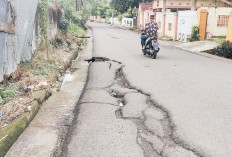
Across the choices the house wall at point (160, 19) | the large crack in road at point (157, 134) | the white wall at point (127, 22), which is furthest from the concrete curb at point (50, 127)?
the white wall at point (127, 22)

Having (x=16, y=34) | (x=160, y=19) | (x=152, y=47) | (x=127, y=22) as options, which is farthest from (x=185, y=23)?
(x=127, y=22)

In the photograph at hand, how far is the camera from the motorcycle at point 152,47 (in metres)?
9.95

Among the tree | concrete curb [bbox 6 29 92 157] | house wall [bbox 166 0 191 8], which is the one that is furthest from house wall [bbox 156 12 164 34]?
concrete curb [bbox 6 29 92 157]

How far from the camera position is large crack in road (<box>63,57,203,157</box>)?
10.8 ft

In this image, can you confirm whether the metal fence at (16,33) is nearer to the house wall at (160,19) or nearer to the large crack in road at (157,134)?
the large crack in road at (157,134)

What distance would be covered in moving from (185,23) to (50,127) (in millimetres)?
15192

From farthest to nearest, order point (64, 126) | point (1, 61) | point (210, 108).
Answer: point (1, 61) < point (210, 108) < point (64, 126)

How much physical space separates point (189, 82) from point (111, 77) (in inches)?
84.4

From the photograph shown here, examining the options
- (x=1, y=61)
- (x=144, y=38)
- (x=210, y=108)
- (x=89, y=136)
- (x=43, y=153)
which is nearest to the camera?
(x=43, y=153)

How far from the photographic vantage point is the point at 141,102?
5.08 meters

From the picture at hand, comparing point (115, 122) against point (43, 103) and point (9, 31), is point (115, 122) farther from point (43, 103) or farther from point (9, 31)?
point (9, 31)

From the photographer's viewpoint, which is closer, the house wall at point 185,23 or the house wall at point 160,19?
the house wall at point 185,23

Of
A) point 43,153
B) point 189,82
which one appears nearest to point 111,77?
point 189,82

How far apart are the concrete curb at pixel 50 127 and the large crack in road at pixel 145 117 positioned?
1.31ft
